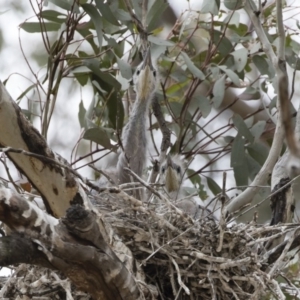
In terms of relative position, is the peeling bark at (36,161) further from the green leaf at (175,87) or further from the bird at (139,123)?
the green leaf at (175,87)

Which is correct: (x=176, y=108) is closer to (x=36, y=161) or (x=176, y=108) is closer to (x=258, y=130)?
(x=258, y=130)

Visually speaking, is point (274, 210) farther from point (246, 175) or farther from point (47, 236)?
point (47, 236)

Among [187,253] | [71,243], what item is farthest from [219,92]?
[71,243]

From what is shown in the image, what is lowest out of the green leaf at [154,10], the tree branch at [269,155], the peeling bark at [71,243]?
the peeling bark at [71,243]

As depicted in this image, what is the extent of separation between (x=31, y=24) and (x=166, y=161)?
673 millimetres

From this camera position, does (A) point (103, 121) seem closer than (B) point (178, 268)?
No

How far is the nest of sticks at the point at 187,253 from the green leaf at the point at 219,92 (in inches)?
30.0

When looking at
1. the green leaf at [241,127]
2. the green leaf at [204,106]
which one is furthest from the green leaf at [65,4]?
the green leaf at [241,127]

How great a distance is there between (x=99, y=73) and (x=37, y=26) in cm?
28

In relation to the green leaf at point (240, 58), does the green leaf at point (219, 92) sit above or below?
below

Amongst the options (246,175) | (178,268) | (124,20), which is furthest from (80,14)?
(178,268)

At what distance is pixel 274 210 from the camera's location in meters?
1.83

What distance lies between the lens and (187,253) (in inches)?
60.3

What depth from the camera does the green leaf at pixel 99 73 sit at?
2.23m
